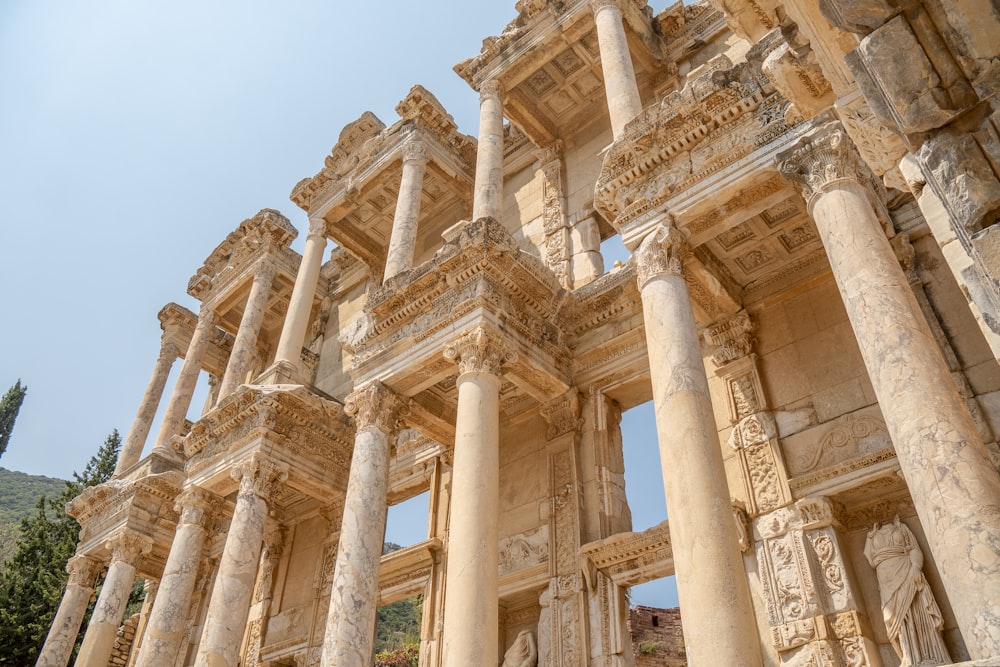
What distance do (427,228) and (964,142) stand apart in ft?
54.0

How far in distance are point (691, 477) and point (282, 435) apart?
898cm

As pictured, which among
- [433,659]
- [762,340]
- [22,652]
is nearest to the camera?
[762,340]

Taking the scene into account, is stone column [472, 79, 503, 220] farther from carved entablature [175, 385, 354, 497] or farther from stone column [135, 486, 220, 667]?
stone column [135, 486, 220, 667]

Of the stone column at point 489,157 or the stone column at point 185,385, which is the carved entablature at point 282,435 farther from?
the stone column at point 489,157

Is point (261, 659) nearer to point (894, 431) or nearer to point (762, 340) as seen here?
point (762, 340)

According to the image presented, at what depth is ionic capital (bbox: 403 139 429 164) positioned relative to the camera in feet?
53.0

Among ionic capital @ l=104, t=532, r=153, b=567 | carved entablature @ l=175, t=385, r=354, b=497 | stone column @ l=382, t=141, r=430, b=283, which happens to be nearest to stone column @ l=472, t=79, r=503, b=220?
stone column @ l=382, t=141, r=430, b=283

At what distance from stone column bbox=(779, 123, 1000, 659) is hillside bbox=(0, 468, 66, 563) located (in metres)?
58.5

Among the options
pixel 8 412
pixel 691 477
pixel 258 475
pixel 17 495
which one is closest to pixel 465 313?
pixel 691 477

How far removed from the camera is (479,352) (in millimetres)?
10656

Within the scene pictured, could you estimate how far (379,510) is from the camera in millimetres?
10930

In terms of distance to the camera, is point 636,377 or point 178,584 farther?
point 178,584

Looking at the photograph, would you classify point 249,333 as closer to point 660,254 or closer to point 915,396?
point 660,254

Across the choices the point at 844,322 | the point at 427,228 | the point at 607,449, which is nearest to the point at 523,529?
the point at 607,449
